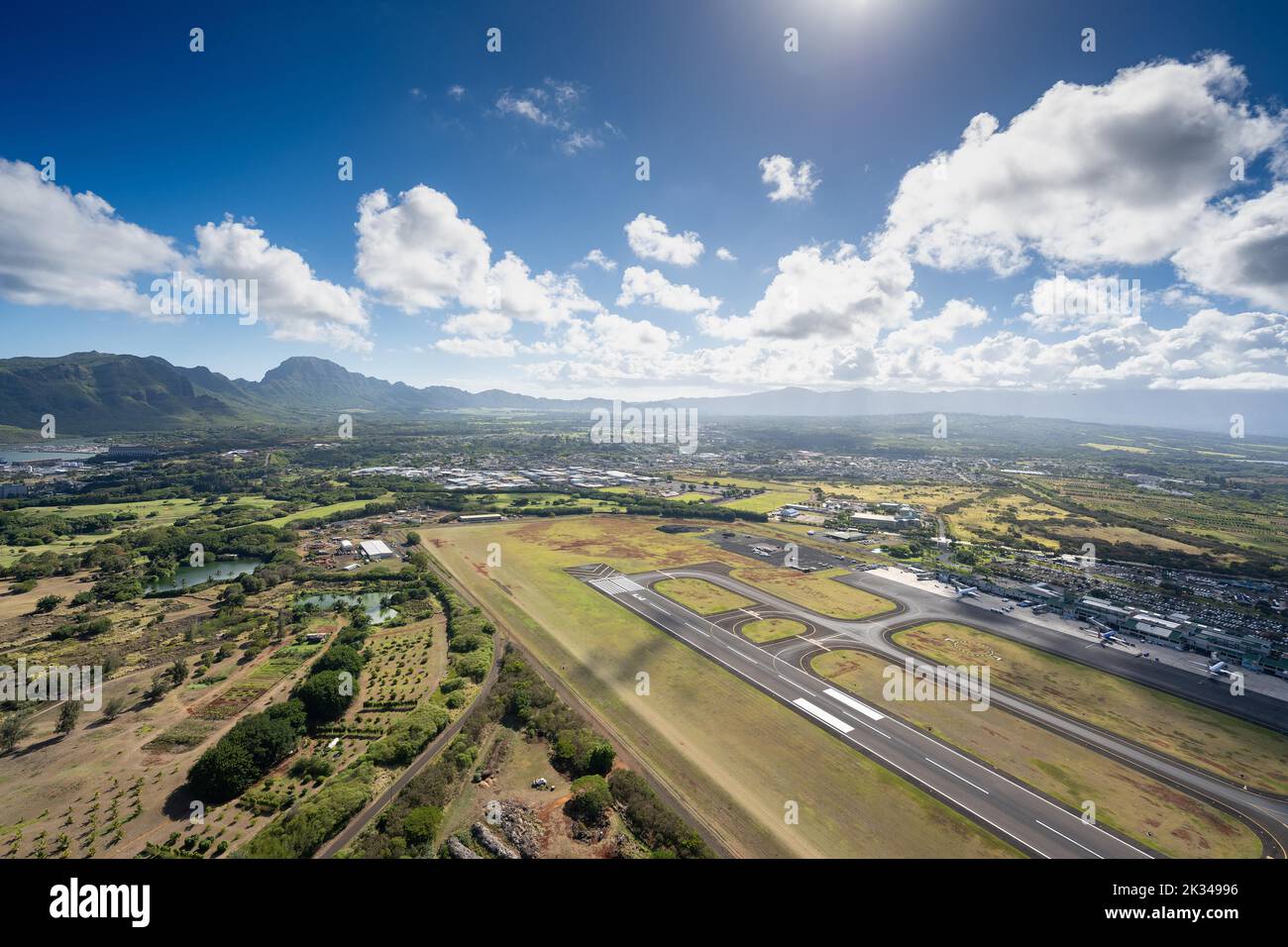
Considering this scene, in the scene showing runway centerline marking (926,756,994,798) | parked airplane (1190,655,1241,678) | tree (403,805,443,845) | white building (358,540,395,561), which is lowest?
runway centerline marking (926,756,994,798)

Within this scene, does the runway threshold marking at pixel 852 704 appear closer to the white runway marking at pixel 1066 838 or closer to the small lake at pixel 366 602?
the white runway marking at pixel 1066 838

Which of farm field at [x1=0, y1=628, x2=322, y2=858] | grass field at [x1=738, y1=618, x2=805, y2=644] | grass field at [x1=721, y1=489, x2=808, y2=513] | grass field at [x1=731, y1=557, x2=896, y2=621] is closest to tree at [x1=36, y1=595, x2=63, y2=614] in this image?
farm field at [x1=0, y1=628, x2=322, y2=858]

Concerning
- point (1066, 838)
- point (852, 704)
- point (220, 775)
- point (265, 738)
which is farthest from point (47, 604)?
point (1066, 838)

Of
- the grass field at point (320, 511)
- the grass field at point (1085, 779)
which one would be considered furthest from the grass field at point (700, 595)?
the grass field at point (320, 511)

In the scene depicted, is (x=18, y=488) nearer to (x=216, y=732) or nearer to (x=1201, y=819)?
A: (x=216, y=732)

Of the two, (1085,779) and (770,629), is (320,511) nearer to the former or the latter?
(770,629)

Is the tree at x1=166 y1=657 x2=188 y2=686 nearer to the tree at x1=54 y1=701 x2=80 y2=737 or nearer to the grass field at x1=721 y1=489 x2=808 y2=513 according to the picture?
the tree at x1=54 y1=701 x2=80 y2=737
